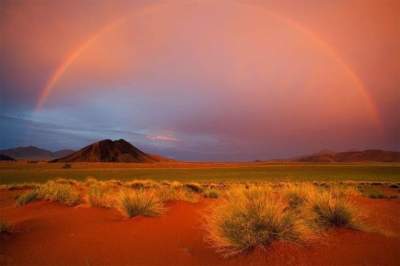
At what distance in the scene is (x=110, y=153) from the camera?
6526 inches

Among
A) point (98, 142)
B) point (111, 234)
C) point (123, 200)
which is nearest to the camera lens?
point (111, 234)

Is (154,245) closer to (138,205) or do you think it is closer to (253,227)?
(253,227)

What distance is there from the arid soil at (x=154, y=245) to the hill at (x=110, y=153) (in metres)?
149

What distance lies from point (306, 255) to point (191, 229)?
3656mm

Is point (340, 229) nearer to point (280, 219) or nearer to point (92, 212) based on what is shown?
point (280, 219)

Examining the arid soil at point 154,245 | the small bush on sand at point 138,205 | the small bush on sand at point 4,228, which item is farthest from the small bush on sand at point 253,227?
the small bush on sand at point 4,228

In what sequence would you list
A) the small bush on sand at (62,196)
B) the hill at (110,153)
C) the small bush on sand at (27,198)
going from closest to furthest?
the small bush on sand at (62,196), the small bush on sand at (27,198), the hill at (110,153)

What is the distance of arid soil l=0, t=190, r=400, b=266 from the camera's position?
20.1ft

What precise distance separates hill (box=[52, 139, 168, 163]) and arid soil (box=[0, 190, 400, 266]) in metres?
149

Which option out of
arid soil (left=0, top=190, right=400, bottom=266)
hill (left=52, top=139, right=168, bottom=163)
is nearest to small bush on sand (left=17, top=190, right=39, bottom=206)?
arid soil (left=0, top=190, right=400, bottom=266)

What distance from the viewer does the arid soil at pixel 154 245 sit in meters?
6.11

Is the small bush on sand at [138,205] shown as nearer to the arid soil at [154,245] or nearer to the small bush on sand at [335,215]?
the arid soil at [154,245]

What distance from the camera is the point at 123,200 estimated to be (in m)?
10.7

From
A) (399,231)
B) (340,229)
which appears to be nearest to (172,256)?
(340,229)
